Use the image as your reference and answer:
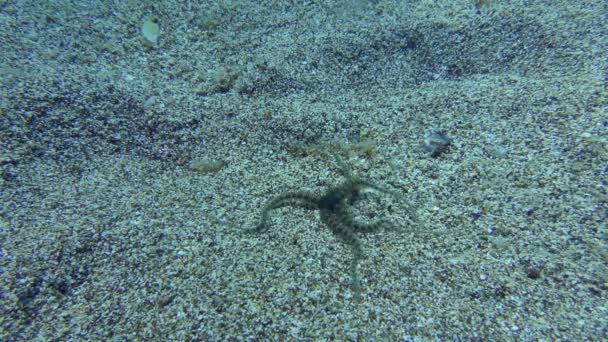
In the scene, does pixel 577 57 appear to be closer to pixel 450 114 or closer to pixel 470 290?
pixel 450 114

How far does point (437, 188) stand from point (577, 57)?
2492mm

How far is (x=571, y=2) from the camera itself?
4.52 meters

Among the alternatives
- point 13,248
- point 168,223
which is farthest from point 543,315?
point 13,248

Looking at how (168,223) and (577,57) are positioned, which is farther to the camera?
(577,57)

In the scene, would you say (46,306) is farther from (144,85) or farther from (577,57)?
(577,57)

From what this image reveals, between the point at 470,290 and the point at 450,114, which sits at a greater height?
the point at 450,114

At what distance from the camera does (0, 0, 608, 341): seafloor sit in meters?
2.34

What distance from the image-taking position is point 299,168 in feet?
11.1

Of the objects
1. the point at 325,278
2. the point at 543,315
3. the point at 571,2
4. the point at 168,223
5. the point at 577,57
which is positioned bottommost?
the point at 543,315

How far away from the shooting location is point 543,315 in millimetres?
2203

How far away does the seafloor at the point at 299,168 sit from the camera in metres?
2.34

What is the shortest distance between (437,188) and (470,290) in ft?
3.06

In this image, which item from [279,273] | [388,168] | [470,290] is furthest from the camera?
[388,168]

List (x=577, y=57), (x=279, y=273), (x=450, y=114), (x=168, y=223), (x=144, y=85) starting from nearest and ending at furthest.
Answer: (x=279, y=273) < (x=168, y=223) < (x=450, y=114) < (x=577, y=57) < (x=144, y=85)
